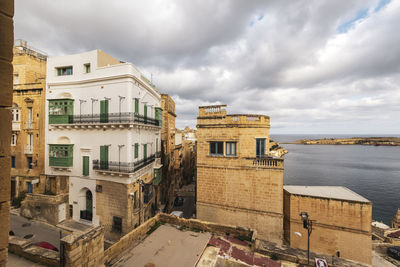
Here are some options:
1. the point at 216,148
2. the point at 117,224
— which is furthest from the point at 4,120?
the point at 117,224

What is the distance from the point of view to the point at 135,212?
16.1 m

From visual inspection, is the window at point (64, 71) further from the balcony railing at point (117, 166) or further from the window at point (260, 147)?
the window at point (260, 147)

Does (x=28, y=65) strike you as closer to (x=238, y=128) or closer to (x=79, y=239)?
(x=79, y=239)

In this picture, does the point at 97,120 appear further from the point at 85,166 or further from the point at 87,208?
the point at 87,208

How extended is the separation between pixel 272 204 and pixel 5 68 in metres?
17.3

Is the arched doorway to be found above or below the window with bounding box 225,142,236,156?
below

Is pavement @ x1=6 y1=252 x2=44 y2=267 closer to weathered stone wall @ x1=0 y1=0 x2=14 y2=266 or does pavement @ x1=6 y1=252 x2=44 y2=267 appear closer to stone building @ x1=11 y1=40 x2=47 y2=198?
weathered stone wall @ x1=0 y1=0 x2=14 y2=266

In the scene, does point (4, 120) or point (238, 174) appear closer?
point (4, 120)

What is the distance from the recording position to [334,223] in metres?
14.4

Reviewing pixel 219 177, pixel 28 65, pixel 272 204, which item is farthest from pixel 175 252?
pixel 28 65

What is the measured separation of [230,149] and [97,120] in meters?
13.4

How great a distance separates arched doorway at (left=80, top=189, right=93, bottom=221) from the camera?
671 inches

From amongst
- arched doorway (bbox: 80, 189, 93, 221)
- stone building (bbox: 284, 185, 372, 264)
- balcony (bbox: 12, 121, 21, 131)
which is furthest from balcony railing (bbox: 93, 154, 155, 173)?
stone building (bbox: 284, 185, 372, 264)

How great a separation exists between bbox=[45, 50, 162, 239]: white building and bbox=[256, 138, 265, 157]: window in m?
11.4
